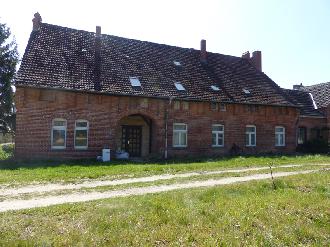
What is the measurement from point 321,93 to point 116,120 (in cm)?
2481

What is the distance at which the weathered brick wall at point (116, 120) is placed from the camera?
811 inches

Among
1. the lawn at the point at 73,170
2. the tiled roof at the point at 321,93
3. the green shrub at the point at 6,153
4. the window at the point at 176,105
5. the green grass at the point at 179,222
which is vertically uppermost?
the tiled roof at the point at 321,93

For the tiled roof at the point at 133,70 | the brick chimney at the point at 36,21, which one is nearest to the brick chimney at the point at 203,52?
the tiled roof at the point at 133,70

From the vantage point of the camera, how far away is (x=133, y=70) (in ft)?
82.4

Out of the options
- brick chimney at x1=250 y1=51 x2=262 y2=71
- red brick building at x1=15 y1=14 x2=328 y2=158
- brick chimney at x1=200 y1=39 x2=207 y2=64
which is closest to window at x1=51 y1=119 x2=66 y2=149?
red brick building at x1=15 y1=14 x2=328 y2=158

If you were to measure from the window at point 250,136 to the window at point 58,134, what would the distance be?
46.2 ft

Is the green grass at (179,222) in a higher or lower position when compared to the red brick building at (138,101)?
lower

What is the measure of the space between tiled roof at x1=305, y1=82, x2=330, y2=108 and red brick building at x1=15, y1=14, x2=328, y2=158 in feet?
22.4

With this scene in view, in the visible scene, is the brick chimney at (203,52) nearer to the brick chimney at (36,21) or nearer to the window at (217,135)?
the window at (217,135)

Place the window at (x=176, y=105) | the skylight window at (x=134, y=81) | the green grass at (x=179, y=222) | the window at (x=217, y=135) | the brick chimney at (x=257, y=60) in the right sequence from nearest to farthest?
the green grass at (x=179, y=222), the skylight window at (x=134, y=81), the window at (x=176, y=105), the window at (x=217, y=135), the brick chimney at (x=257, y=60)

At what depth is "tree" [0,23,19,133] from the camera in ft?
108

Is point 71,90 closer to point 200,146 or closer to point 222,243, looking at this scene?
point 200,146

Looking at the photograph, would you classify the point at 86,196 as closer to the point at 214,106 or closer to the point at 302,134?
the point at 214,106

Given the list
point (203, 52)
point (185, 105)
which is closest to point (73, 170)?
point (185, 105)
